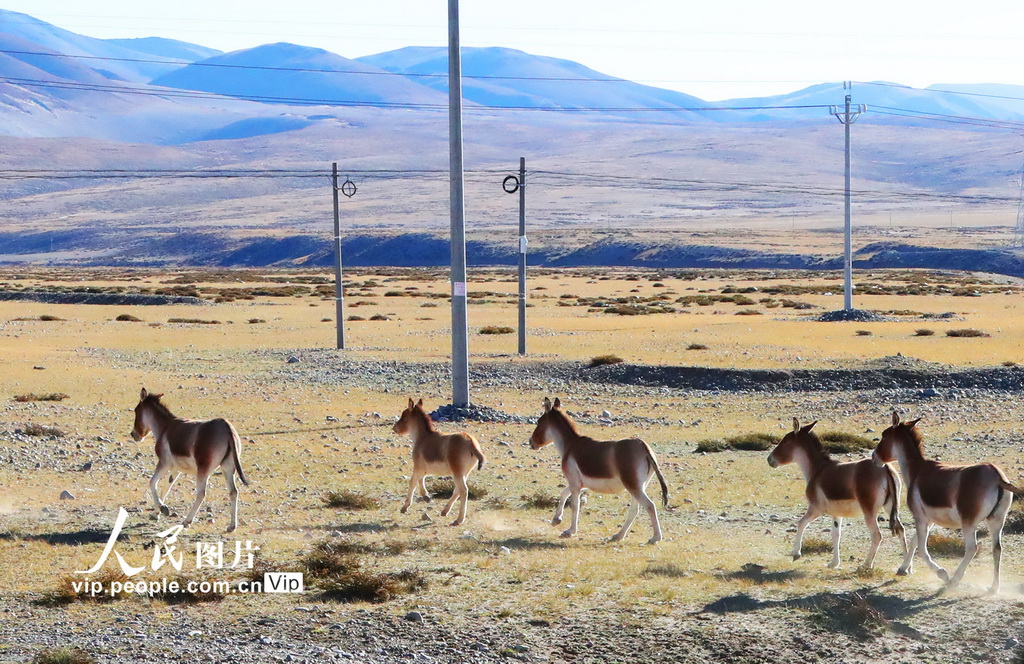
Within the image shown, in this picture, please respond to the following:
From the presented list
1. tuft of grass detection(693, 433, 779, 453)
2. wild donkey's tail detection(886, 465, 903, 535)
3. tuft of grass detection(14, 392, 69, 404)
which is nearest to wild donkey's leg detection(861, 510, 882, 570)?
wild donkey's tail detection(886, 465, 903, 535)

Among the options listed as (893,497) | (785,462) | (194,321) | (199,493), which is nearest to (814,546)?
(785,462)

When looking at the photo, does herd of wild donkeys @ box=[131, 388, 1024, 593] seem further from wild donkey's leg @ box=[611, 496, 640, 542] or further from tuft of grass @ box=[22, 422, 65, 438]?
tuft of grass @ box=[22, 422, 65, 438]

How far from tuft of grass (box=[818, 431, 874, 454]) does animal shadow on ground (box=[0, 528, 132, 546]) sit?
39.5ft

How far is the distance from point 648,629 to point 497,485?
24.9ft

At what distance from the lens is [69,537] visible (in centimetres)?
1219

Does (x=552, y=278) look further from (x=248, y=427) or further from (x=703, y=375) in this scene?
(x=248, y=427)

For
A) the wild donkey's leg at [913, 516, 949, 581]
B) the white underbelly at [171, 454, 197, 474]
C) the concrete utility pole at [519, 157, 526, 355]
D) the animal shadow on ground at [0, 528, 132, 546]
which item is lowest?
the animal shadow on ground at [0, 528, 132, 546]

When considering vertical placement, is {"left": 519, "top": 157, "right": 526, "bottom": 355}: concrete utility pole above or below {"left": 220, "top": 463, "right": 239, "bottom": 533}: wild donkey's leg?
above

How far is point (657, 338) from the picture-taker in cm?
4003

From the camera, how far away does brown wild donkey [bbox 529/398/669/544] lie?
12164 mm

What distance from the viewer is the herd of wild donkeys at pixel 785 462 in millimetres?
10000

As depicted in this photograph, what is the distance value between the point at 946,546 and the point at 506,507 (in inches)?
213

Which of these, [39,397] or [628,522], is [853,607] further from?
[39,397]

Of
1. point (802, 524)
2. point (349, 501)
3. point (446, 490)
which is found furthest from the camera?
point (446, 490)
